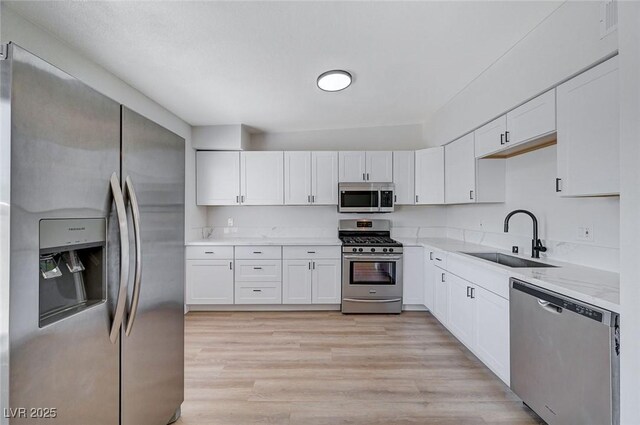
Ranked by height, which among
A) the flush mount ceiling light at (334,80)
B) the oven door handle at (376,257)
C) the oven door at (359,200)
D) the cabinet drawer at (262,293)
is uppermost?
the flush mount ceiling light at (334,80)

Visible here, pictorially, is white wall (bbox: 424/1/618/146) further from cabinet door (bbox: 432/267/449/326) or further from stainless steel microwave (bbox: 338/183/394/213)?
cabinet door (bbox: 432/267/449/326)

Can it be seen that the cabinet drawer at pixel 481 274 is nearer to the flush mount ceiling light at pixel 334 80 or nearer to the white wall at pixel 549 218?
the white wall at pixel 549 218

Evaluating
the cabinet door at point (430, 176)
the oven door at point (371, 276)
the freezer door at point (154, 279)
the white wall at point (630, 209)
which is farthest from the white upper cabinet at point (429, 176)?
the freezer door at point (154, 279)

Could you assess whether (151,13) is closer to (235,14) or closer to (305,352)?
(235,14)

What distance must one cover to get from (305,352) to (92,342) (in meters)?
1.96

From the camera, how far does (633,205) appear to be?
95cm

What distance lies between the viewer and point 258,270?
390 centimetres

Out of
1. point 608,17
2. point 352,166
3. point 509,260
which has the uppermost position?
point 608,17

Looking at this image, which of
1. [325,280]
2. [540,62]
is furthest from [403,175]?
[540,62]

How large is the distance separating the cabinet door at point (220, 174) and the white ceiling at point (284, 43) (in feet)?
2.95

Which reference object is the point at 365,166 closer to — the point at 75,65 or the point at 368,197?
the point at 368,197

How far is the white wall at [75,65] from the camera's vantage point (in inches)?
68.3

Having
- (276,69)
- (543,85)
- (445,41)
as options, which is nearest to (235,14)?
(276,69)

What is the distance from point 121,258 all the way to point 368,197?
327cm
